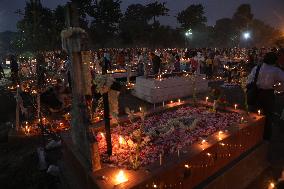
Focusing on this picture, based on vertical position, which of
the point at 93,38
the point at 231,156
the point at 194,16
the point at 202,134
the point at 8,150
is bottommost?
the point at 8,150

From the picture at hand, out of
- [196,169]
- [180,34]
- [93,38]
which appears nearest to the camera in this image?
[196,169]

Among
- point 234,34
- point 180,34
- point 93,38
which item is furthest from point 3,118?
point 234,34

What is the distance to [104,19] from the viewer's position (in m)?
61.0

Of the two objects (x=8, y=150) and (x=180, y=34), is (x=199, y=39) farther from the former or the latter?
(x=8, y=150)

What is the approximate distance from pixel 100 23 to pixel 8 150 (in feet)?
182

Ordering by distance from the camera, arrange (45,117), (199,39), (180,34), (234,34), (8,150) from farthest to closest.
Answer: (199,39) < (234,34) < (180,34) < (45,117) < (8,150)

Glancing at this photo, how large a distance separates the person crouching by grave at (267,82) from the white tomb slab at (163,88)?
6.80 metres

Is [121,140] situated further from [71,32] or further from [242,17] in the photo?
[242,17]

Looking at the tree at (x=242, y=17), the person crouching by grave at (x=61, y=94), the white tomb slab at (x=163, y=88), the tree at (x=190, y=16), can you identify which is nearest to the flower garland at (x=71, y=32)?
the person crouching by grave at (x=61, y=94)

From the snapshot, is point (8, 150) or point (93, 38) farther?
point (93, 38)

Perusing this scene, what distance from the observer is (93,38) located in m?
58.8

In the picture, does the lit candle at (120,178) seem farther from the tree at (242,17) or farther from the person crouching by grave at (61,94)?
the tree at (242,17)

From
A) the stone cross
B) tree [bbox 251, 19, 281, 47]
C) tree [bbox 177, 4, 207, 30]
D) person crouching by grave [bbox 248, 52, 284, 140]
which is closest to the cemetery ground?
person crouching by grave [bbox 248, 52, 284, 140]

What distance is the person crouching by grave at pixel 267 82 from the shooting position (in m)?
7.47
